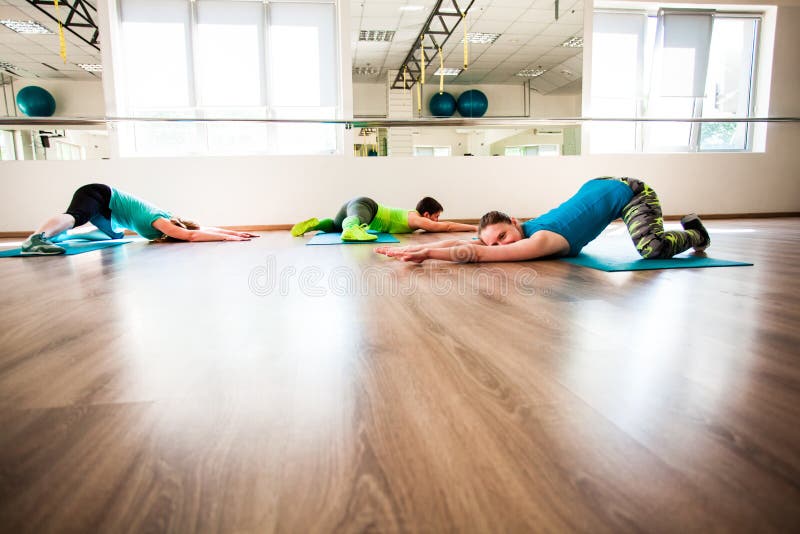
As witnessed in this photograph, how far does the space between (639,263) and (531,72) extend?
9.27 metres

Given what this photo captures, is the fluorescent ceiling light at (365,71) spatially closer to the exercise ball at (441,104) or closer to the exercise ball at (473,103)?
the exercise ball at (441,104)

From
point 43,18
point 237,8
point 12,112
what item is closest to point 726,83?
point 237,8

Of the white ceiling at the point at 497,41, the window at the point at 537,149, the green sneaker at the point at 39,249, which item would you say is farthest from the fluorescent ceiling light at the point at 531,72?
the green sneaker at the point at 39,249

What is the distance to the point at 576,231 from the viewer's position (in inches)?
80.2

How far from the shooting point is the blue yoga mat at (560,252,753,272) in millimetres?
1797

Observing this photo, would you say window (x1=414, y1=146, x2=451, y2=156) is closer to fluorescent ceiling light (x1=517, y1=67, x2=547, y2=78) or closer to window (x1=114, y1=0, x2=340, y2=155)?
fluorescent ceiling light (x1=517, y1=67, x2=547, y2=78)

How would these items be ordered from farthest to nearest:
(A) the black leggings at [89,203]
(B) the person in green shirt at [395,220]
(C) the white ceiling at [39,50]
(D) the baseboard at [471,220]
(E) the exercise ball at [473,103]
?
1. (E) the exercise ball at [473,103]
2. (C) the white ceiling at [39,50]
3. (D) the baseboard at [471,220]
4. (B) the person in green shirt at [395,220]
5. (A) the black leggings at [89,203]

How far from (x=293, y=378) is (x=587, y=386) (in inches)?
18.0

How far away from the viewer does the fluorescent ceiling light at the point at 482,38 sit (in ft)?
24.8

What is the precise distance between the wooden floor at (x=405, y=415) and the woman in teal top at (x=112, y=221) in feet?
5.46

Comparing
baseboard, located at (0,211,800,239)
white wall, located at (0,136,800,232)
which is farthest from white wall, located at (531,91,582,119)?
baseboard, located at (0,211,800,239)

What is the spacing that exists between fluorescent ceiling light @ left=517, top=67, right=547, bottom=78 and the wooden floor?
31.5ft

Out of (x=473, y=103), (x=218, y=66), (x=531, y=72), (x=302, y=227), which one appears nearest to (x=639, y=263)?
(x=302, y=227)

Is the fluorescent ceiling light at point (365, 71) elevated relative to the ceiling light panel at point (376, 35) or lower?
elevated
